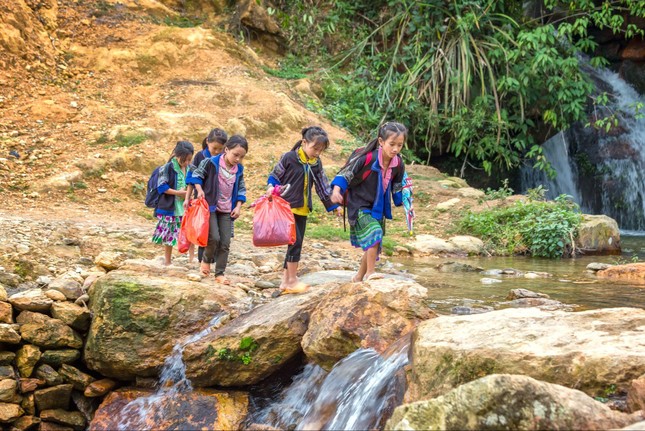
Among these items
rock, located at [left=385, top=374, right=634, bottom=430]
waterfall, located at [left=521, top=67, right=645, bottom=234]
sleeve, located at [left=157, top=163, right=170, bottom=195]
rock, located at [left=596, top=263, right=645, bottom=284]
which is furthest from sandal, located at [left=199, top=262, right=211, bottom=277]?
waterfall, located at [left=521, top=67, right=645, bottom=234]

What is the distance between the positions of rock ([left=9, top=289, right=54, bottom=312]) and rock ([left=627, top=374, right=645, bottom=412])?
4.19 m

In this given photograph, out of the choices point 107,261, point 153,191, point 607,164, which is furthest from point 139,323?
point 607,164

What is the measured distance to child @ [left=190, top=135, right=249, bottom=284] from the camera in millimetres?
5902

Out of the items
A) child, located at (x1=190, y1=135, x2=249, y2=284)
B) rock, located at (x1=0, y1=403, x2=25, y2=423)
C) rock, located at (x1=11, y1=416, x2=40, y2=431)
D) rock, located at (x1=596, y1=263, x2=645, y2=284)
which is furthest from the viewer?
rock, located at (x1=596, y1=263, x2=645, y2=284)

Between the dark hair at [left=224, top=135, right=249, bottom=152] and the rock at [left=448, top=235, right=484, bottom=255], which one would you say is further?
the rock at [left=448, top=235, right=484, bottom=255]

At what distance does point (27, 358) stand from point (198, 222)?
1684 mm

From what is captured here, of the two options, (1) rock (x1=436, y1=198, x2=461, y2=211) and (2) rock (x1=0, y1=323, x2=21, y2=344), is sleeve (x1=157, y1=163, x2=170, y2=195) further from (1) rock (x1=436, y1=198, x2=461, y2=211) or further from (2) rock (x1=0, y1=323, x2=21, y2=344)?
(1) rock (x1=436, y1=198, x2=461, y2=211)

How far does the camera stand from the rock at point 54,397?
5.19 m

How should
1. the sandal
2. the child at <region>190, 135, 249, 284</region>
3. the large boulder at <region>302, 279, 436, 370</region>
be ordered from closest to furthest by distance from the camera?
the large boulder at <region>302, 279, 436, 370</region>, the child at <region>190, 135, 249, 284</region>, the sandal

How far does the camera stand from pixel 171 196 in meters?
6.88

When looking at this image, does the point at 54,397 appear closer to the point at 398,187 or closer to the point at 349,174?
the point at 349,174

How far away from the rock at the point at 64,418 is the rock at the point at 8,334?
598 millimetres

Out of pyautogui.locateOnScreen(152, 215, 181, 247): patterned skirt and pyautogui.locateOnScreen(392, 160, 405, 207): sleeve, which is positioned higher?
pyautogui.locateOnScreen(392, 160, 405, 207): sleeve

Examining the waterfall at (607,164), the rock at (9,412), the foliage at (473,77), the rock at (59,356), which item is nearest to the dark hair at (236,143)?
the rock at (59,356)
